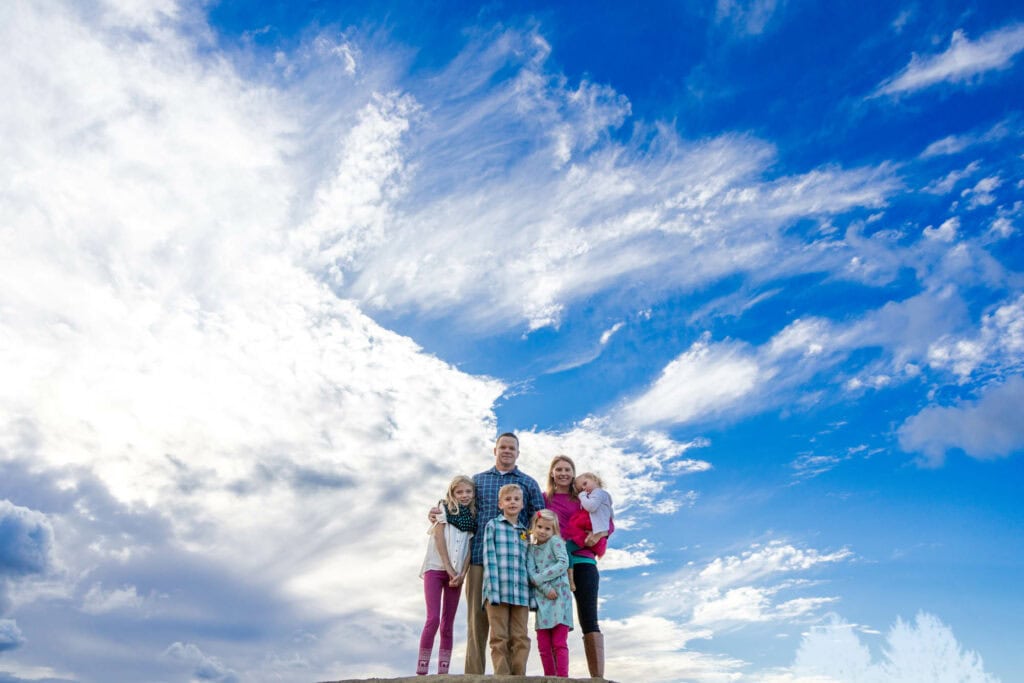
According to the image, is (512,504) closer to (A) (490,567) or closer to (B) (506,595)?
(A) (490,567)

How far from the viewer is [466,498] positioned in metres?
11.1

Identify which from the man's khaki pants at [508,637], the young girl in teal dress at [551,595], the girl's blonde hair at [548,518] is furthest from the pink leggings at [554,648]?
the girl's blonde hair at [548,518]

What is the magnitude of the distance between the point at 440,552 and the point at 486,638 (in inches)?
47.5

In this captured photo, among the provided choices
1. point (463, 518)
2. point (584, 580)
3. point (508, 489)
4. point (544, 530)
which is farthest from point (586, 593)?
point (463, 518)

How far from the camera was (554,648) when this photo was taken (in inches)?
397

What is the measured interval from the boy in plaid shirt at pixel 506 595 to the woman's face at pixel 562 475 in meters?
1.08

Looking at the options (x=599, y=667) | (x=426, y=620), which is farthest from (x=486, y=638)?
(x=599, y=667)

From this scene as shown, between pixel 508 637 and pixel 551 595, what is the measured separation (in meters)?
0.70

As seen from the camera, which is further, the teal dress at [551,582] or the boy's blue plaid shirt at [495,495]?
the boy's blue plaid shirt at [495,495]

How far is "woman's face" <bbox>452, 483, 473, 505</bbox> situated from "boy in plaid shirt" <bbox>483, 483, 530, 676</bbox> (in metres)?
0.84

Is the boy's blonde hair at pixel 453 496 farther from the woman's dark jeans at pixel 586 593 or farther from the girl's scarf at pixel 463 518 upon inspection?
the woman's dark jeans at pixel 586 593

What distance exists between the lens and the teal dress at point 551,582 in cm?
999

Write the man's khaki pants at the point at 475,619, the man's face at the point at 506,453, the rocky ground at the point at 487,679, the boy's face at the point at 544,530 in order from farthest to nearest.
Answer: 1. the man's face at the point at 506,453
2. the man's khaki pants at the point at 475,619
3. the boy's face at the point at 544,530
4. the rocky ground at the point at 487,679

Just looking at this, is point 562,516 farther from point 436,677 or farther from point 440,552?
point 436,677
